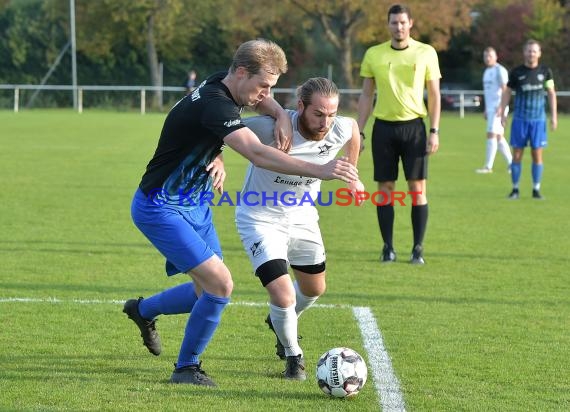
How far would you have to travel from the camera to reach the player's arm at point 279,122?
547 centimetres

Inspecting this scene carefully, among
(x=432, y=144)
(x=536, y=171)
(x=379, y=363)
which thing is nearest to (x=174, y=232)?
(x=379, y=363)

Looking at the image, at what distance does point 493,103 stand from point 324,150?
13680 mm

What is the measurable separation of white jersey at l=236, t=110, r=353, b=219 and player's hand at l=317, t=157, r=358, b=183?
2.89 feet

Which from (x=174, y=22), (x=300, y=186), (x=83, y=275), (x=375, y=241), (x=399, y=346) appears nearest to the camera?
(x=300, y=186)

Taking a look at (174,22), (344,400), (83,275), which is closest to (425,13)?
(174,22)

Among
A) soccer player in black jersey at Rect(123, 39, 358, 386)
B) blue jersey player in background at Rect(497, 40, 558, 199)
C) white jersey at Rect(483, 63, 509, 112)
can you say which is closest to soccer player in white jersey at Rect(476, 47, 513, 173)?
white jersey at Rect(483, 63, 509, 112)

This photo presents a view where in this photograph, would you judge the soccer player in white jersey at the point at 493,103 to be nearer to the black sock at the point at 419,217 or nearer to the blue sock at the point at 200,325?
the black sock at the point at 419,217

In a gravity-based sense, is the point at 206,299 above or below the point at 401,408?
above

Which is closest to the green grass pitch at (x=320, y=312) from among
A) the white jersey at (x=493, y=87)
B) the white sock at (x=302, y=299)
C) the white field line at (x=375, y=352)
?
the white field line at (x=375, y=352)

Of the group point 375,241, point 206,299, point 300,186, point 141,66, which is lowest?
point 141,66

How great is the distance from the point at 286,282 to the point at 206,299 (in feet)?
1.49

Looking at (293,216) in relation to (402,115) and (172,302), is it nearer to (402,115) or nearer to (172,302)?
(172,302)

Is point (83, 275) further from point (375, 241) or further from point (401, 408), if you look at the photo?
point (401, 408)

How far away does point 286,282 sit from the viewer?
5551 millimetres
